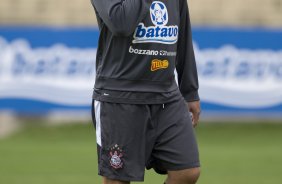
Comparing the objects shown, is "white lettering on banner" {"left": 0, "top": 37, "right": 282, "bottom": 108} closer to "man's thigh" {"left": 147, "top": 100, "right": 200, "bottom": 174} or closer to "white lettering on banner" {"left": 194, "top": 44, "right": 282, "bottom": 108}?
"white lettering on banner" {"left": 194, "top": 44, "right": 282, "bottom": 108}

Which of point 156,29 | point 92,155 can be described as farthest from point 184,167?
point 92,155

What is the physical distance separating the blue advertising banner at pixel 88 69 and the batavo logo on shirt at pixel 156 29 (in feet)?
23.9

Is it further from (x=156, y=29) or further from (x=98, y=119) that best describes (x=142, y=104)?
(x=156, y=29)

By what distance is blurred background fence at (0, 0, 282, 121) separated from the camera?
12.8m

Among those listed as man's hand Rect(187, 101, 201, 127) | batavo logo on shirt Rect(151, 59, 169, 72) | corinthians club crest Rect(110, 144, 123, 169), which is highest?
batavo logo on shirt Rect(151, 59, 169, 72)

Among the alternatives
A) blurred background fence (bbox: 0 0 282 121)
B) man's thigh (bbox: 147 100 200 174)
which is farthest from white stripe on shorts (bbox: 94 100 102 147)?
blurred background fence (bbox: 0 0 282 121)

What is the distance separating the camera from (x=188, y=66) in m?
5.87

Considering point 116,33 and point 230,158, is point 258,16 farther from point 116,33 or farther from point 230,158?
point 116,33

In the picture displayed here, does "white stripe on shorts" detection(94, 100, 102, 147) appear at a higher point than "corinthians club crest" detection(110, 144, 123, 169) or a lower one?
higher

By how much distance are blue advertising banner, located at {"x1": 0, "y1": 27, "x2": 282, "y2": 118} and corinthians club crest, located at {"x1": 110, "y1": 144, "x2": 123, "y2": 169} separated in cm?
734

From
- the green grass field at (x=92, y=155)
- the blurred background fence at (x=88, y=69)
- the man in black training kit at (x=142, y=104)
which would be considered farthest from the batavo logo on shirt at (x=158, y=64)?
the blurred background fence at (x=88, y=69)

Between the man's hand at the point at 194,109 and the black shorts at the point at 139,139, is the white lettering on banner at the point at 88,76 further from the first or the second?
the black shorts at the point at 139,139

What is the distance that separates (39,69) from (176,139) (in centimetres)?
766

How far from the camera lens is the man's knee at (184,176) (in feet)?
17.8
